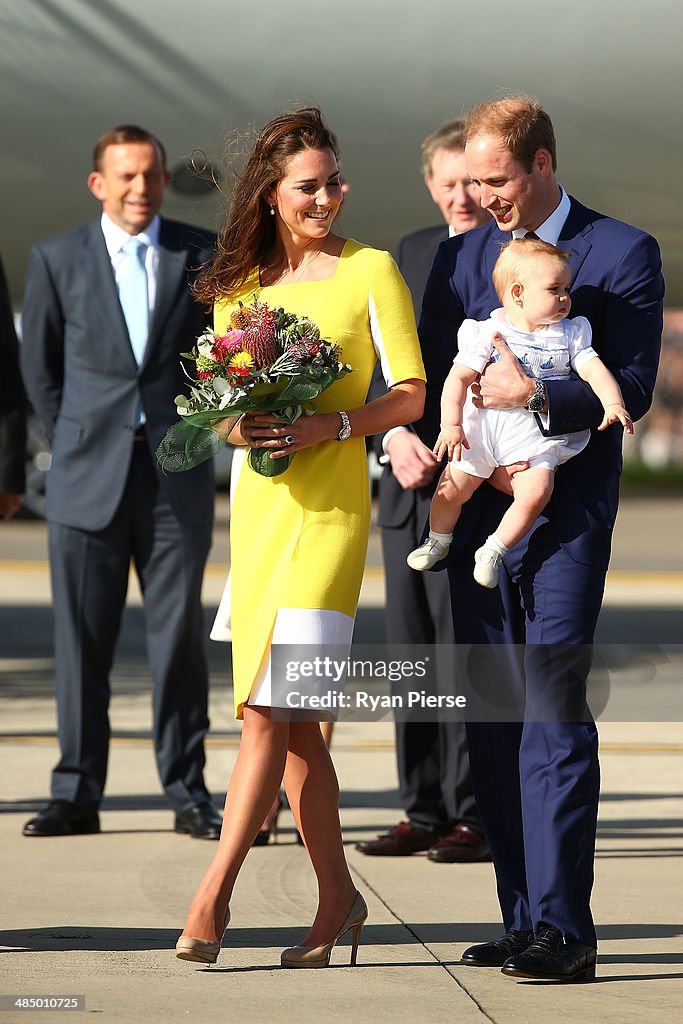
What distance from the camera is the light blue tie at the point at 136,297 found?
534cm

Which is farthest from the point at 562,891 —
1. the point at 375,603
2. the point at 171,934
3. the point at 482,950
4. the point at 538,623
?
the point at 375,603

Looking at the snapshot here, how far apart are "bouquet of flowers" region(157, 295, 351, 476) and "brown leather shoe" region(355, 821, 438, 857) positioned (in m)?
1.77

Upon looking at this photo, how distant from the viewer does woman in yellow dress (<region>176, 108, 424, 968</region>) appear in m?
3.61

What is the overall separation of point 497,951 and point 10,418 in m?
2.62

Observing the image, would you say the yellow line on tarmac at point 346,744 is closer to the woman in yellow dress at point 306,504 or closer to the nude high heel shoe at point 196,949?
the woman in yellow dress at point 306,504

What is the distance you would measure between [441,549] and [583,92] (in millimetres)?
3436

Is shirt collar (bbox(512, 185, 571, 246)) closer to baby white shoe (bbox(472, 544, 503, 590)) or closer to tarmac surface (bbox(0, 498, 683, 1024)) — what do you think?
baby white shoe (bbox(472, 544, 503, 590))

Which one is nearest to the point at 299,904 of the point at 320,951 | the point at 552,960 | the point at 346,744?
the point at 320,951

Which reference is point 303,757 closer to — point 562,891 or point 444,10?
point 562,891

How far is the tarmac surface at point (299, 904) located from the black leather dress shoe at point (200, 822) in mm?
54

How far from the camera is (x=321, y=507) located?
365 cm

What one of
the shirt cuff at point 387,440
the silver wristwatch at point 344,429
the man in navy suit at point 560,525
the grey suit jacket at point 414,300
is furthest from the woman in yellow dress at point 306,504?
the grey suit jacket at point 414,300

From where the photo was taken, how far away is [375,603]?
12.5 metres

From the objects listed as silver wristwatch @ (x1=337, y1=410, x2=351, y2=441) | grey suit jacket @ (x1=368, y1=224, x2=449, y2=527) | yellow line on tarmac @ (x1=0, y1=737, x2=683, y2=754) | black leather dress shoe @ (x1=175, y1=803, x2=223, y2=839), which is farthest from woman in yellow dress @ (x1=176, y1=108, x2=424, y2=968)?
yellow line on tarmac @ (x1=0, y1=737, x2=683, y2=754)
